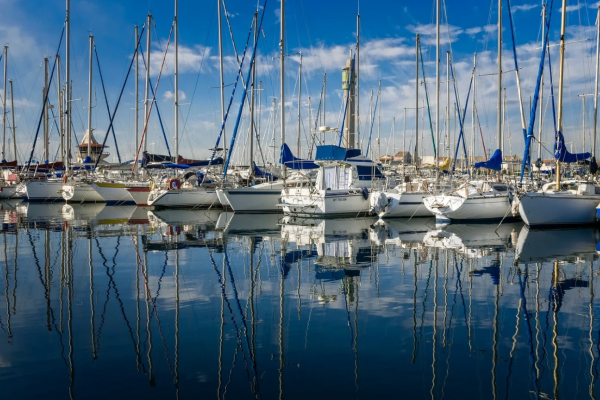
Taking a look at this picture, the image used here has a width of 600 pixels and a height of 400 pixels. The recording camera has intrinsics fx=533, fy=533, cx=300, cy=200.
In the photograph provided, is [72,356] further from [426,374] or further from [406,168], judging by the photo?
[406,168]

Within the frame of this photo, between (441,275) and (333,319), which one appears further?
(441,275)

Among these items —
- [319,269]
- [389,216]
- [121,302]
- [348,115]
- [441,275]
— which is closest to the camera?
[121,302]

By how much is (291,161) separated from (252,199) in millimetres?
2893

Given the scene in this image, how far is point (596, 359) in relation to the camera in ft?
19.9

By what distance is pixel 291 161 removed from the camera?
28.3 m

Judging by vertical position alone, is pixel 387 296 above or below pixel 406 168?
below

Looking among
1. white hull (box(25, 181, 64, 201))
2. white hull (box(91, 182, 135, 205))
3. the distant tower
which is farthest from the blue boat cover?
white hull (box(25, 181, 64, 201))

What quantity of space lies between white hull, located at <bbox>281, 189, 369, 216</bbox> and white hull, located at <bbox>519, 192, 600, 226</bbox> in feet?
26.6

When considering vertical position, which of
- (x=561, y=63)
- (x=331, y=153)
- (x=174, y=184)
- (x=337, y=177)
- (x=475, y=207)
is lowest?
(x=475, y=207)

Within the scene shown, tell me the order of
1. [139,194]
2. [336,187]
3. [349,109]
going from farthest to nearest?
[139,194], [349,109], [336,187]

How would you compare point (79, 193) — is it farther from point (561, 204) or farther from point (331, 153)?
point (561, 204)

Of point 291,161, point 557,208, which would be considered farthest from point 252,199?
point 557,208

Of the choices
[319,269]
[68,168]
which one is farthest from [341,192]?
[68,168]

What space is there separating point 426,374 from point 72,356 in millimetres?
4047
